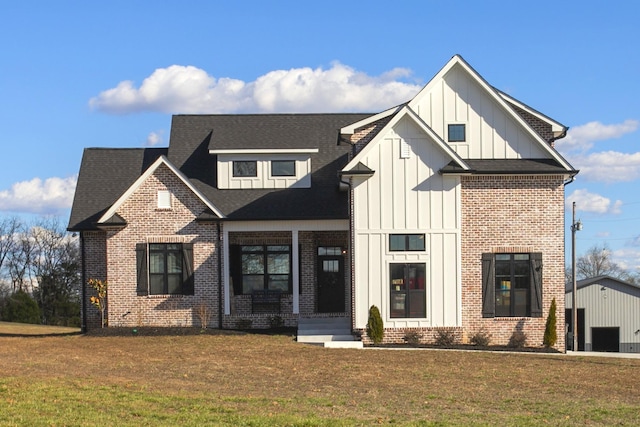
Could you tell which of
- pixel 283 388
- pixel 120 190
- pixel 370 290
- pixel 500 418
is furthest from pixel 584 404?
pixel 120 190

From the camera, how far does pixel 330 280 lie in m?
26.6

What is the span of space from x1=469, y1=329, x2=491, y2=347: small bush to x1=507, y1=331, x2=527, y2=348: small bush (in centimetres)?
66

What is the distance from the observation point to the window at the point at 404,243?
73.2 feet

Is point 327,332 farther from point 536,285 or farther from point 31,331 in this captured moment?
point 31,331

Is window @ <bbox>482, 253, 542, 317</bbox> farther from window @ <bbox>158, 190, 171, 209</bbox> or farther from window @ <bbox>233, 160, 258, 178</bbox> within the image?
window @ <bbox>158, 190, 171, 209</bbox>

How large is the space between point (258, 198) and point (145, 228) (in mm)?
3783

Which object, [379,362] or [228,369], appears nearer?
[228,369]

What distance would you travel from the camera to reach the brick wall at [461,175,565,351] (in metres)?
22.7

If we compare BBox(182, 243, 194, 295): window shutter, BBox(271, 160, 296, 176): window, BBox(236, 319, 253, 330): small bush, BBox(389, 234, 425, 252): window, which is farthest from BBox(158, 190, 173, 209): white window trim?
BBox(389, 234, 425, 252): window

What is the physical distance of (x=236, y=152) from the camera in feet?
87.0

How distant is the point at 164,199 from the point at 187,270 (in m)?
2.35

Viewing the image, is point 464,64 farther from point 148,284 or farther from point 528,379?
point 148,284

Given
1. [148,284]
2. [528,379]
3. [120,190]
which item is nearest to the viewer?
[528,379]

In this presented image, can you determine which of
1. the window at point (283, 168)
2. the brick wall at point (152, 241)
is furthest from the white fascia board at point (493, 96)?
the brick wall at point (152, 241)
